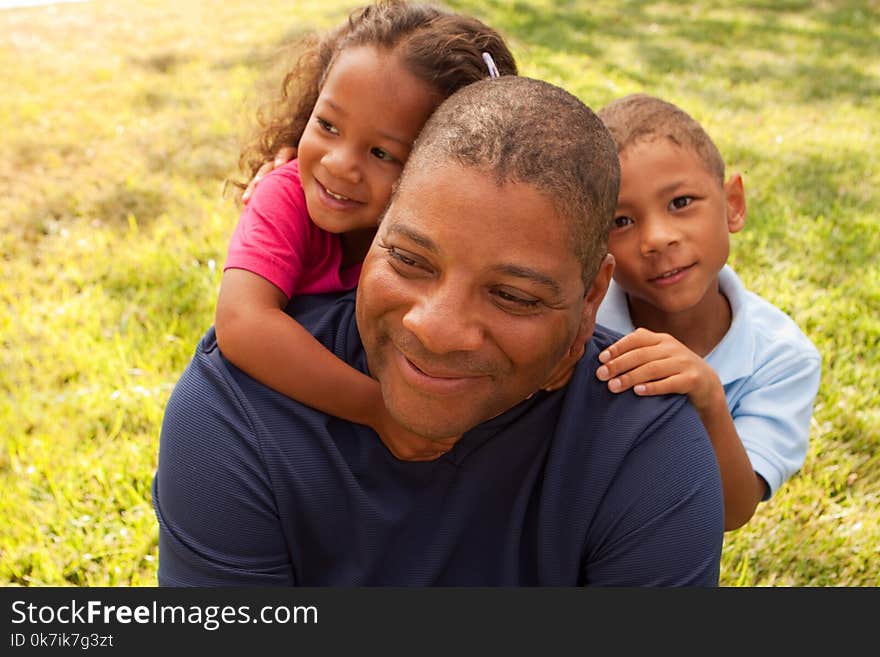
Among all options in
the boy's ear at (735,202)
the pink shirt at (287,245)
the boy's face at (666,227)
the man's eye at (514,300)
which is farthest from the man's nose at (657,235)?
the man's eye at (514,300)

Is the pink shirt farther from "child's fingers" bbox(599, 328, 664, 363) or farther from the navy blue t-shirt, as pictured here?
"child's fingers" bbox(599, 328, 664, 363)

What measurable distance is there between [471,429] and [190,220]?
11.9ft

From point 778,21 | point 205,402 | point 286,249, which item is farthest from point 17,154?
point 778,21

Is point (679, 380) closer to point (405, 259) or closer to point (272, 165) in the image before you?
point (405, 259)

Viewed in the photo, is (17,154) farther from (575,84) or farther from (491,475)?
(491,475)

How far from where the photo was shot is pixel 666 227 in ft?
9.73

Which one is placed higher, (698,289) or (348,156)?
(348,156)

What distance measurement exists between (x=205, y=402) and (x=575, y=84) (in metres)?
6.36

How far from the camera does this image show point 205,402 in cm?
210

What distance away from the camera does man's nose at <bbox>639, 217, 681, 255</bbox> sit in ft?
9.65

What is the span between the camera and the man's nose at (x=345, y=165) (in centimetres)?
261

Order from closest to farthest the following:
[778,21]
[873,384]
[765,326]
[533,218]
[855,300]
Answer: [533,218], [765,326], [873,384], [855,300], [778,21]

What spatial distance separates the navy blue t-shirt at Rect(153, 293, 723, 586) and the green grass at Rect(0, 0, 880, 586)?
1351mm

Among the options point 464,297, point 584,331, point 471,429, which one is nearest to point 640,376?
point 584,331
